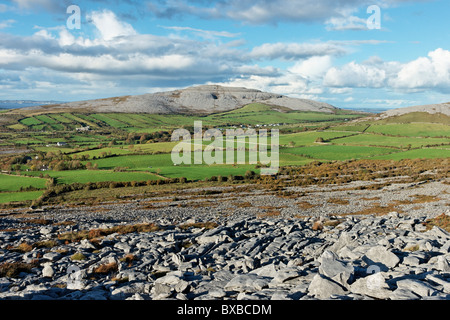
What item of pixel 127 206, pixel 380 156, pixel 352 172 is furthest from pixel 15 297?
pixel 380 156

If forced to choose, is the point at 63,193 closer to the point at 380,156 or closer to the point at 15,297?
the point at 15,297

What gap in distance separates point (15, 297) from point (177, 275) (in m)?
6.92

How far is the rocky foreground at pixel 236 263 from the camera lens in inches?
505

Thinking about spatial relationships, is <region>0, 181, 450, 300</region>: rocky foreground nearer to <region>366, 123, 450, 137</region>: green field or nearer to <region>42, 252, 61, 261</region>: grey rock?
<region>42, 252, 61, 261</region>: grey rock

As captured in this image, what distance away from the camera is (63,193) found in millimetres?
70250

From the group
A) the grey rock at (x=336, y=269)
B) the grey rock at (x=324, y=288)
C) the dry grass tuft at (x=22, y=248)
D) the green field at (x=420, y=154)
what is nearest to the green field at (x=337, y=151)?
the green field at (x=420, y=154)

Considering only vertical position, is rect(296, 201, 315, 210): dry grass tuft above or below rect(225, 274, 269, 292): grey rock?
below

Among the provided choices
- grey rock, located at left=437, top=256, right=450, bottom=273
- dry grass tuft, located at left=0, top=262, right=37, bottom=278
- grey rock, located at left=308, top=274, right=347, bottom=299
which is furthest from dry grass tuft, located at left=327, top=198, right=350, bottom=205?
dry grass tuft, located at left=0, top=262, right=37, bottom=278

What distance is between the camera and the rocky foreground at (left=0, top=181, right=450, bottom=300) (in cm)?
1284

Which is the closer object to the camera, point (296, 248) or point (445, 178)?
point (296, 248)

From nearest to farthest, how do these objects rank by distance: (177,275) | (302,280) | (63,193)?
(302,280)
(177,275)
(63,193)

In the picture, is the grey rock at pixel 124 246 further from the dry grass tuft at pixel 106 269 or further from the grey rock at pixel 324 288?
the grey rock at pixel 324 288

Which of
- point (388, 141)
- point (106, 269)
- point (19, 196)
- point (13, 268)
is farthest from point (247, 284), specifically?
point (388, 141)

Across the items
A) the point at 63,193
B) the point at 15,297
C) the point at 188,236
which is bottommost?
the point at 63,193
